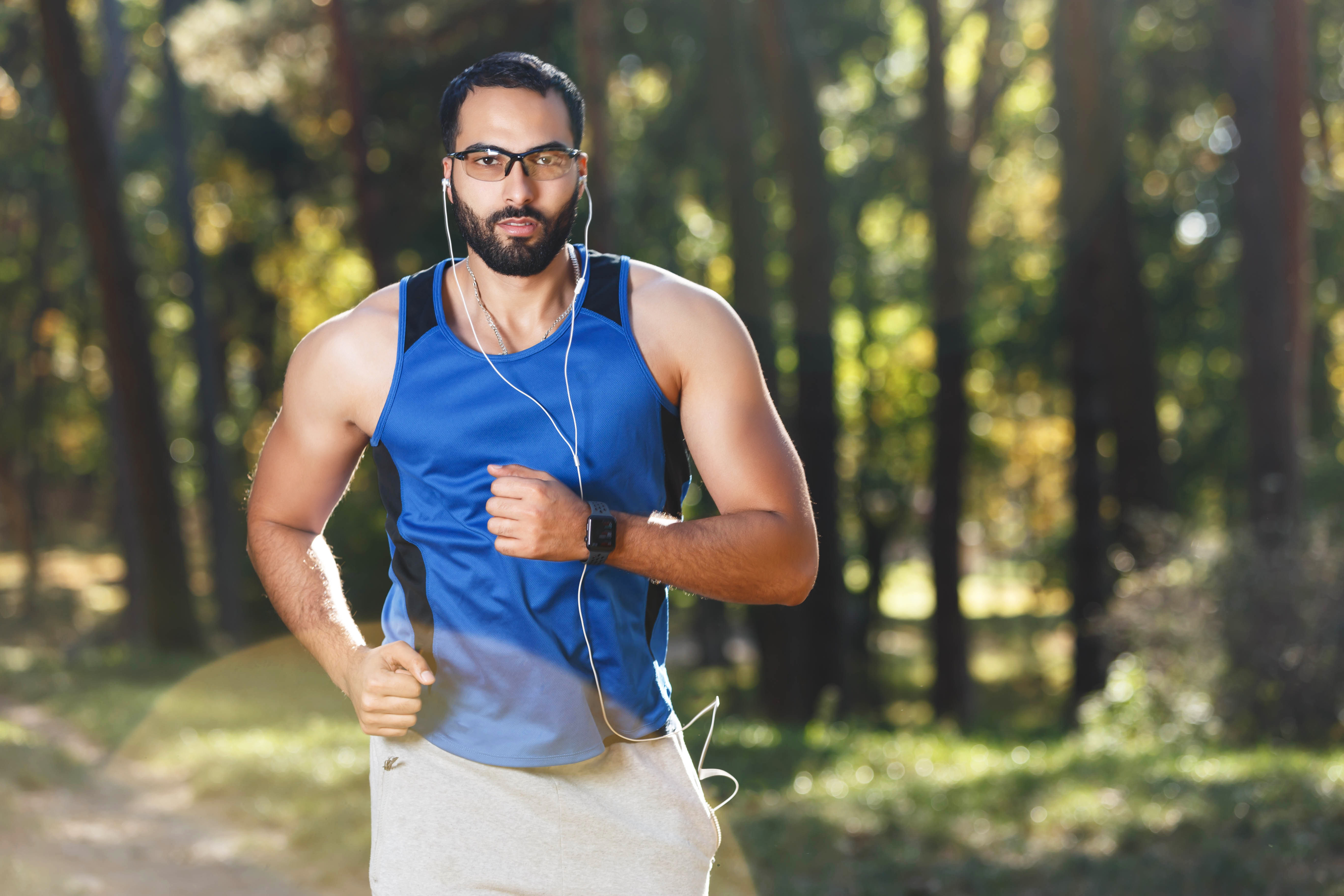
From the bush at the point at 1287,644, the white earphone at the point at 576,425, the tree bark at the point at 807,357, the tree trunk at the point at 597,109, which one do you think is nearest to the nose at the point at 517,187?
the white earphone at the point at 576,425

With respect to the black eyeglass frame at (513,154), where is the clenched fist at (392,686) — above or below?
below

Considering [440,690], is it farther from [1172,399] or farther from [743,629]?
[743,629]

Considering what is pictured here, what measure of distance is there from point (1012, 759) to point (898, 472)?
21891 millimetres

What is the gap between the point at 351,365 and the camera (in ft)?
8.96

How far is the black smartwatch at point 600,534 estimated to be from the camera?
7.89ft

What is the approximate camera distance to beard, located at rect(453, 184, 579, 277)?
8.73 feet

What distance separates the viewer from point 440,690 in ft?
8.59

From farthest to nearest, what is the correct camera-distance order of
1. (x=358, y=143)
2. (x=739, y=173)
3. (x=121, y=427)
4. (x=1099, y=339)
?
1. (x=121, y=427)
2. (x=739, y=173)
3. (x=1099, y=339)
4. (x=358, y=143)

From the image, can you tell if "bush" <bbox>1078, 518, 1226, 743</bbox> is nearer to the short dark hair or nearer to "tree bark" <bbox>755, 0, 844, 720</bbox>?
"tree bark" <bbox>755, 0, 844, 720</bbox>

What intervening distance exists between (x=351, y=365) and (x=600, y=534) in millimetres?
697

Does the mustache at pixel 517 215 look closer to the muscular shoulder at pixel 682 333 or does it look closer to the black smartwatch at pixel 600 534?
the muscular shoulder at pixel 682 333

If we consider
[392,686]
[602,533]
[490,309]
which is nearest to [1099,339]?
[490,309]

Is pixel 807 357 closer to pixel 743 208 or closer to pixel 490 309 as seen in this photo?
pixel 743 208

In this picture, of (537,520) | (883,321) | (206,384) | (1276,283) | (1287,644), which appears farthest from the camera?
(883,321)
